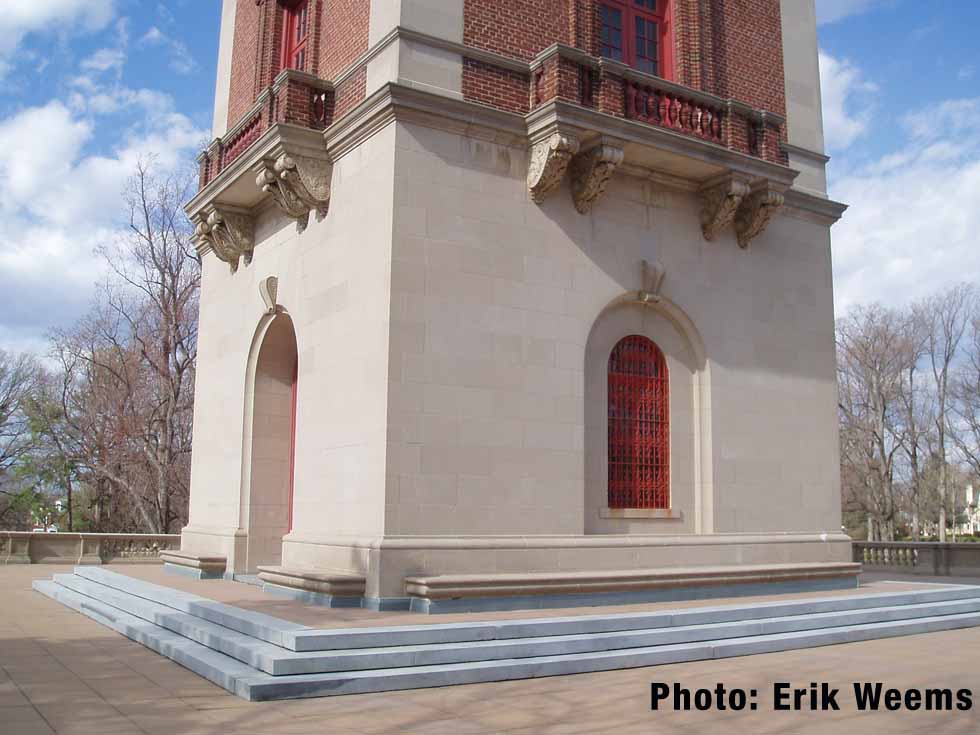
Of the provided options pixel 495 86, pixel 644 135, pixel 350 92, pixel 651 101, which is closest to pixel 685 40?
pixel 651 101

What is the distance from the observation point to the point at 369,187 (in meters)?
14.4

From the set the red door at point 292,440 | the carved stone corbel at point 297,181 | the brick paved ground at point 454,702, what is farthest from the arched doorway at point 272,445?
the brick paved ground at point 454,702

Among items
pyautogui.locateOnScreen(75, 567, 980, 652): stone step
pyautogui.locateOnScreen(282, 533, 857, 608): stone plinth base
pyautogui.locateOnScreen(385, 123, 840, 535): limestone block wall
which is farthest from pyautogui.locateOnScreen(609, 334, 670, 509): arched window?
pyautogui.locateOnScreen(75, 567, 980, 652): stone step

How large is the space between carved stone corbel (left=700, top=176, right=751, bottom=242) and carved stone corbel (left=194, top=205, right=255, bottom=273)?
8801 millimetres

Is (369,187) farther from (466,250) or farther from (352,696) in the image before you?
(352,696)

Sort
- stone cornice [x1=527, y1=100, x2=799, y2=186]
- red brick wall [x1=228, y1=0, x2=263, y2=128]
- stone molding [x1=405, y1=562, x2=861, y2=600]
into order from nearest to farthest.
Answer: stone molding [x1=405, y1=562, x2=861, y2=600] → stone cornice [x1=527, y1=100, x2=799, y2=186] → red brick wall [x1=228, y1=0, x2=263, y2=128]

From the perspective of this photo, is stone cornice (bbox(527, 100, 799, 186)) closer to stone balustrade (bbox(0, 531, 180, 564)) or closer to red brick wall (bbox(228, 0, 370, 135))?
red brick wall (bbox(228, 0, 370, 135))

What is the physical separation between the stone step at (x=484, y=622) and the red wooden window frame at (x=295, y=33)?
412 inches

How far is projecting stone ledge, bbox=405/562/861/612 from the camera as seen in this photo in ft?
41.2

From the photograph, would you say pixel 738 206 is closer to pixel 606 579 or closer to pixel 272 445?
pixel 606 579

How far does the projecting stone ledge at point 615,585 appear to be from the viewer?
12555 mm

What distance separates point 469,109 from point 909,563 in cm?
1930

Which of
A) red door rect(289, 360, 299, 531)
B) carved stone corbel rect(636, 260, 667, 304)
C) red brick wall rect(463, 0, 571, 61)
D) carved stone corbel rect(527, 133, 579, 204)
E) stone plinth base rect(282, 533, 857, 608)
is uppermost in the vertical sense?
red brick wall rect(463, 0, 571, 61)

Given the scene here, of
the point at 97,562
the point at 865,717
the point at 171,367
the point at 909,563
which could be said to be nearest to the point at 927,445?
the point at 909,563
